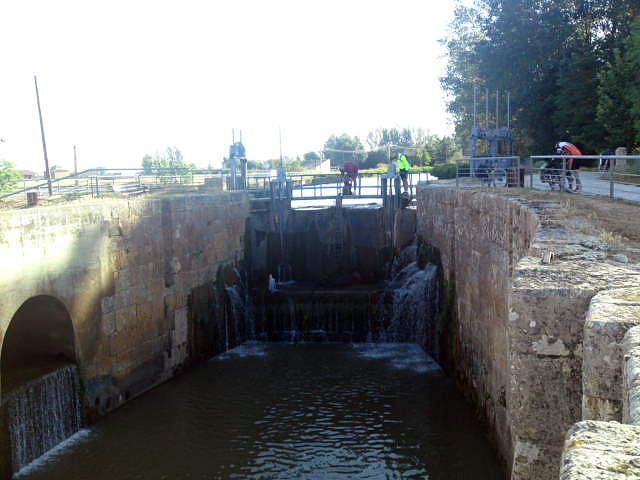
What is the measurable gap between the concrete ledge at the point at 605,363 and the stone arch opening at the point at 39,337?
27.9ft

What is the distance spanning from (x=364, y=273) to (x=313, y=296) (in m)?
2.28

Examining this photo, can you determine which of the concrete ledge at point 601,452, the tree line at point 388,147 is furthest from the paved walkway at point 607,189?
the tree line at point 388,147

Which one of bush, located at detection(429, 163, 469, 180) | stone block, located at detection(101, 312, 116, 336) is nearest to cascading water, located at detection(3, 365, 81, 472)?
stone block, located at detection(101, 312, 116, 336)

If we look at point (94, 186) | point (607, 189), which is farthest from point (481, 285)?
point (94, 186)

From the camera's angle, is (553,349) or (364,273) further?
(364,273)

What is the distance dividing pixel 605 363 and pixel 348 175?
16.3 m

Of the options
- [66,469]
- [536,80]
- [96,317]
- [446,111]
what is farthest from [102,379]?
[446,111]

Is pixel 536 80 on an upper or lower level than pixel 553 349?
upper

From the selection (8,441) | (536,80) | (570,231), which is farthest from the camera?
(536,80)

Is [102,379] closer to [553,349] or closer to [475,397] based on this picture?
[475,397]

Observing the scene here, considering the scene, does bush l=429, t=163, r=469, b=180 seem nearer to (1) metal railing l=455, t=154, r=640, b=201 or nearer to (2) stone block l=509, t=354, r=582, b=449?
(1) metal railing l=455, t=154, r=640, b=201

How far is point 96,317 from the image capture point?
10.6 metres

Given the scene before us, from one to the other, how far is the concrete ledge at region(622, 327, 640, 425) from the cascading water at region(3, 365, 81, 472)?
7.80m

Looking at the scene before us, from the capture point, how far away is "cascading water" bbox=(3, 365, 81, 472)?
28.6ft
